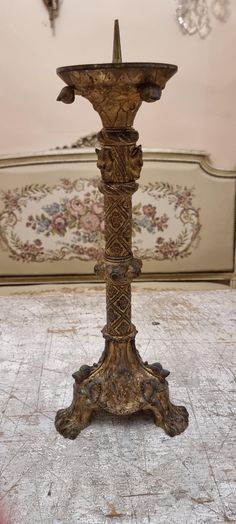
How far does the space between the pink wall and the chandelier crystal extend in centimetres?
2

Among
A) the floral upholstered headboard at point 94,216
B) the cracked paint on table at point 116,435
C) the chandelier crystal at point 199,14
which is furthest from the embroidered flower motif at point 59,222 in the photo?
the chandelier crystal at point 199,14

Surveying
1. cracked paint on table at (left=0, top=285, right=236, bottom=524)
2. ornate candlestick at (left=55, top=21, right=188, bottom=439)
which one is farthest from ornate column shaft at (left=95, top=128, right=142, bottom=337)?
cracked paint on table at (left=0, top=285, right=236, bottom=524)

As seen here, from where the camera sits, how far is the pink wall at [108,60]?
4.79 ft

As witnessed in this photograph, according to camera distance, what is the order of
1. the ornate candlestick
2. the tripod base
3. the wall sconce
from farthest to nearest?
the wall sconce
the tripod base
the ornate candlestick

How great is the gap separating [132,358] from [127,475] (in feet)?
0.53

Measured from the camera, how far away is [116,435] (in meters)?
0.71

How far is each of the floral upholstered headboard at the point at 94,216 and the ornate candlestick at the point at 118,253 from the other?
876 millimetres

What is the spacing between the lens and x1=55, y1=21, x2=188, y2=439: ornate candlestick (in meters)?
0.58

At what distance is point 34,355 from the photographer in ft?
3.04

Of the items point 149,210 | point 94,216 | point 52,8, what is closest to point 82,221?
point 94,216

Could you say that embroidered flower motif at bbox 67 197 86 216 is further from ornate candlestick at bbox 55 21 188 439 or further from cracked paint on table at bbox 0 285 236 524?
ornate candlestick at bbox 55 21 188 439

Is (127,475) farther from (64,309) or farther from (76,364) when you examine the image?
(64,309)

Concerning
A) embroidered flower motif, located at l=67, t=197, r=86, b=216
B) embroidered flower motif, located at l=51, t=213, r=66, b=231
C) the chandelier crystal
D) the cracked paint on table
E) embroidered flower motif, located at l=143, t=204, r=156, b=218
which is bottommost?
the cracked paint on table

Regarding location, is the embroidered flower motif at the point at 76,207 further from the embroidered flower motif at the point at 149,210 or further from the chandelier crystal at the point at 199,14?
the chandelier crystal at the point at 199,14
